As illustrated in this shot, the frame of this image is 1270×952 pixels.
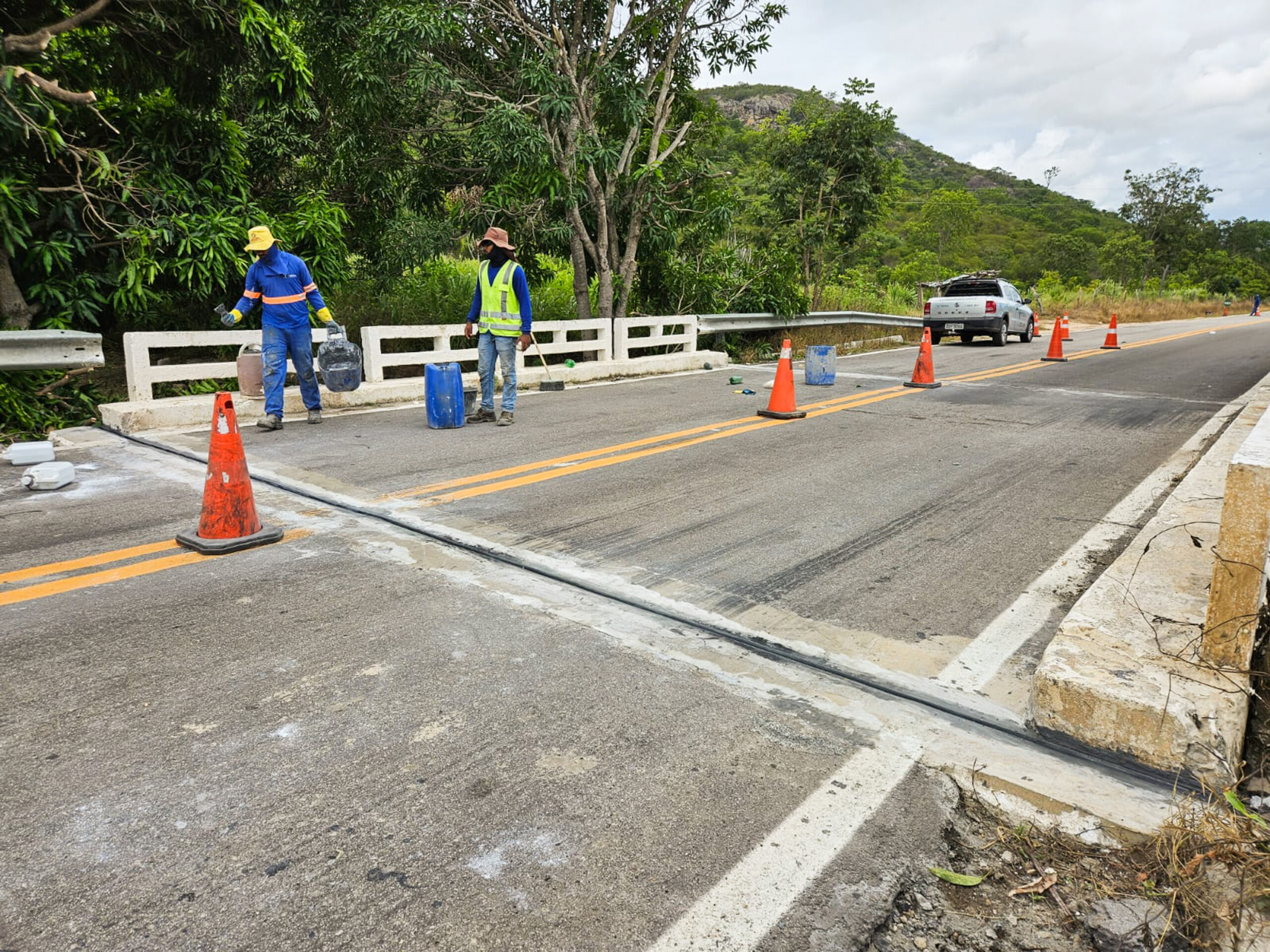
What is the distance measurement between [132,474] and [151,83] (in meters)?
6.43

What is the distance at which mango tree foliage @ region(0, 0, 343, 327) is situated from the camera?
348 inches

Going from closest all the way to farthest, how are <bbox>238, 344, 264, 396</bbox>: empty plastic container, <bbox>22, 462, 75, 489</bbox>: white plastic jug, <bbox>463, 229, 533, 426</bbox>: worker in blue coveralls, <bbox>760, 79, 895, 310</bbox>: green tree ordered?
1. <bbox>22, 462, 75, 489</bbox>: white plastic jug
2. <bbox>238, 344, 264, 396</bbox>: empty plastic container
3. <bbox>463, 229, 533, 426</bbox>: worker in blue coveralls
4. <bbox>760, 79, 895, 310</bbox>: green tree

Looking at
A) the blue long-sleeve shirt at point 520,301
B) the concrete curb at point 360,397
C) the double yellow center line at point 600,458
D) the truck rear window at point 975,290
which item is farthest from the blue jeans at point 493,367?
the truck rear window at point 975,290

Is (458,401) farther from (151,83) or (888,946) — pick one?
(888,946)

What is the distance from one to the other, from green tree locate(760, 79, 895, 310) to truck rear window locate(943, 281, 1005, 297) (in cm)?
302

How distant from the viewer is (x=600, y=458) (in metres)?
7.15

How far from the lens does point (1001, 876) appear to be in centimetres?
226

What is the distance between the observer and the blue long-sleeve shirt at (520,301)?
8.89 meters

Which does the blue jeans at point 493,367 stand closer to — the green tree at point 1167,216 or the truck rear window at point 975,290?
the truck rear window at point 975,290

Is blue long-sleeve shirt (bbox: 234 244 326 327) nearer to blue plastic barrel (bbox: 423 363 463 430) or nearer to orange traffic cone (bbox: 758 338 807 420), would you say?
blue plastic barrel (bbox: 423 363 463 430)

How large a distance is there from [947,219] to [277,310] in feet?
182

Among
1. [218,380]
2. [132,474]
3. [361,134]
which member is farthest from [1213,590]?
[361,134]

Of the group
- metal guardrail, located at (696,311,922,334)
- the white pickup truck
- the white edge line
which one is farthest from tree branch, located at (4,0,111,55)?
the white pickup truck

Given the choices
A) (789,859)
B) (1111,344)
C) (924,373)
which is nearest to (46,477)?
(789,859)
